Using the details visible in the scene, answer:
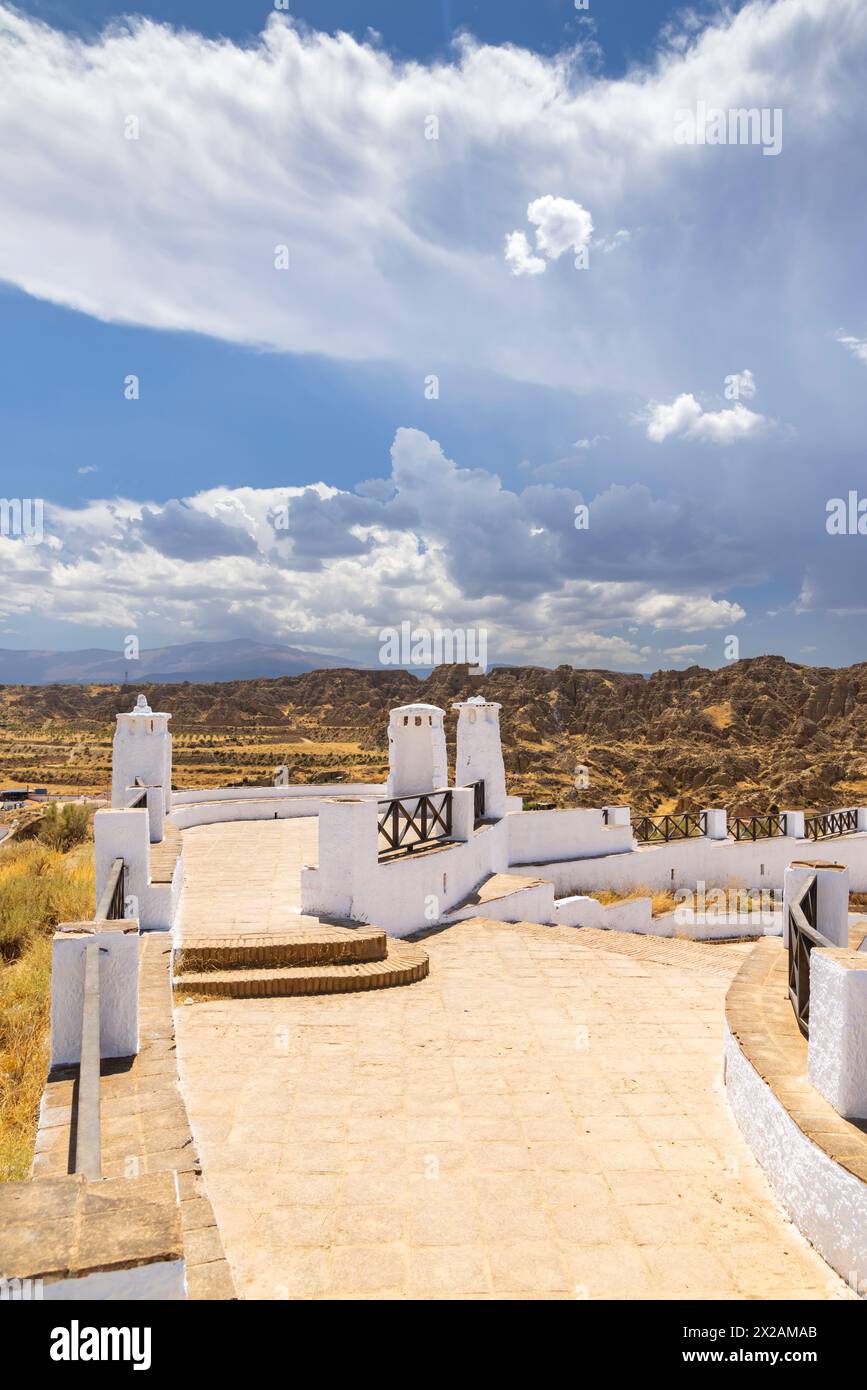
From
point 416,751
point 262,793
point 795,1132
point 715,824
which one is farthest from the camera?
point 715,824

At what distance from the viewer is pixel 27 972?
7.60m

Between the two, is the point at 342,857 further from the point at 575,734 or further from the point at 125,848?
the point at 575,734

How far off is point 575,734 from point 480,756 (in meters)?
43.8

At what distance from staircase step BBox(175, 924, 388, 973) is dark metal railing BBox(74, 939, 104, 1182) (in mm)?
3099

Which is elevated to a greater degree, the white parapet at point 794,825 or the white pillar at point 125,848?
the white pillar at point 125,848

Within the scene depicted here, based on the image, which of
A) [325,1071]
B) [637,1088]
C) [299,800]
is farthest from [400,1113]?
[299,800]

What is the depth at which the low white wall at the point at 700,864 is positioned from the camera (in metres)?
15.8

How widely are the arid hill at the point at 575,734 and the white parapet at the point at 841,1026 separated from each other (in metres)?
29.8

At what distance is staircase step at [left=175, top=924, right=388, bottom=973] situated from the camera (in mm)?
7445

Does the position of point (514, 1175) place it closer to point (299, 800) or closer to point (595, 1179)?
point (595, 1179)

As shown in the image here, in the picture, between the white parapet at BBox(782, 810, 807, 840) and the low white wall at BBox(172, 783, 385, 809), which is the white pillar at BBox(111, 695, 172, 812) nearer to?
the low white wall at BBox(172, 783, 385, 809)

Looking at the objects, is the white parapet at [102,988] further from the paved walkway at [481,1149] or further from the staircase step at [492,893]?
the staircase step at [492,893]

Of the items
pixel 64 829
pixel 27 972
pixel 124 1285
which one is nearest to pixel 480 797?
pixel 64 829

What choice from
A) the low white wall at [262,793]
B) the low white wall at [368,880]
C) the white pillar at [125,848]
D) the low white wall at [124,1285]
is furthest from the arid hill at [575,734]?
the low white wall at [124,1285]
